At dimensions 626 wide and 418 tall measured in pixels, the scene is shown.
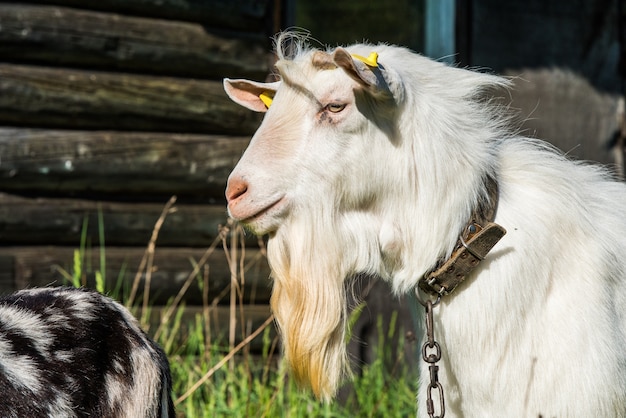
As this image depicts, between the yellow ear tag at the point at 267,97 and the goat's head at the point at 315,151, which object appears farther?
the yellow ear tag at the point at 267,97

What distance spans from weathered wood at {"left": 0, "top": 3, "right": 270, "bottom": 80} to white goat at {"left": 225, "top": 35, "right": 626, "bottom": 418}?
234cm

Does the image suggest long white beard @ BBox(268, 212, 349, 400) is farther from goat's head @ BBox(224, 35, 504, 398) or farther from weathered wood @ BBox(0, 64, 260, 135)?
weathered wood @ BBox(0, 64, 260, 135)

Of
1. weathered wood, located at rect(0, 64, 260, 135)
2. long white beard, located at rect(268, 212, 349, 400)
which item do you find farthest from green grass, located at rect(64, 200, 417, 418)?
long white beard, located at rect(268, 212, 349, 400)

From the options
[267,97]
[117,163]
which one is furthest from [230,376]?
[267,97]

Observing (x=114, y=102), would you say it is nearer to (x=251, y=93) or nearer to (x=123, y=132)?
(x=123, y=132)

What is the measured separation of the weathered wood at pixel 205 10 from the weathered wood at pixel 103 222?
3.61 ft

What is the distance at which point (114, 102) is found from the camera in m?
Answer: 4.91

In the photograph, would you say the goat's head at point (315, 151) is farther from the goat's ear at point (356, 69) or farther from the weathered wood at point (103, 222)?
the weathered wood at point (103, 222)

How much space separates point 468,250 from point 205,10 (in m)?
3.03

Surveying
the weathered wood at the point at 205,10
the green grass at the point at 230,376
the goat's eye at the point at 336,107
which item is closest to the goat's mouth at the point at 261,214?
the goat's eye at the point at 336,107

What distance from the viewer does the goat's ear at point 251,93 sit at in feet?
10.0

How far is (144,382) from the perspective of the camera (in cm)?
249

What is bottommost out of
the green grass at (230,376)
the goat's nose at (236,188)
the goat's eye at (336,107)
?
the green grass at (230,376)

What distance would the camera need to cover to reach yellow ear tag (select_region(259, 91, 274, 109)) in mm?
3031
